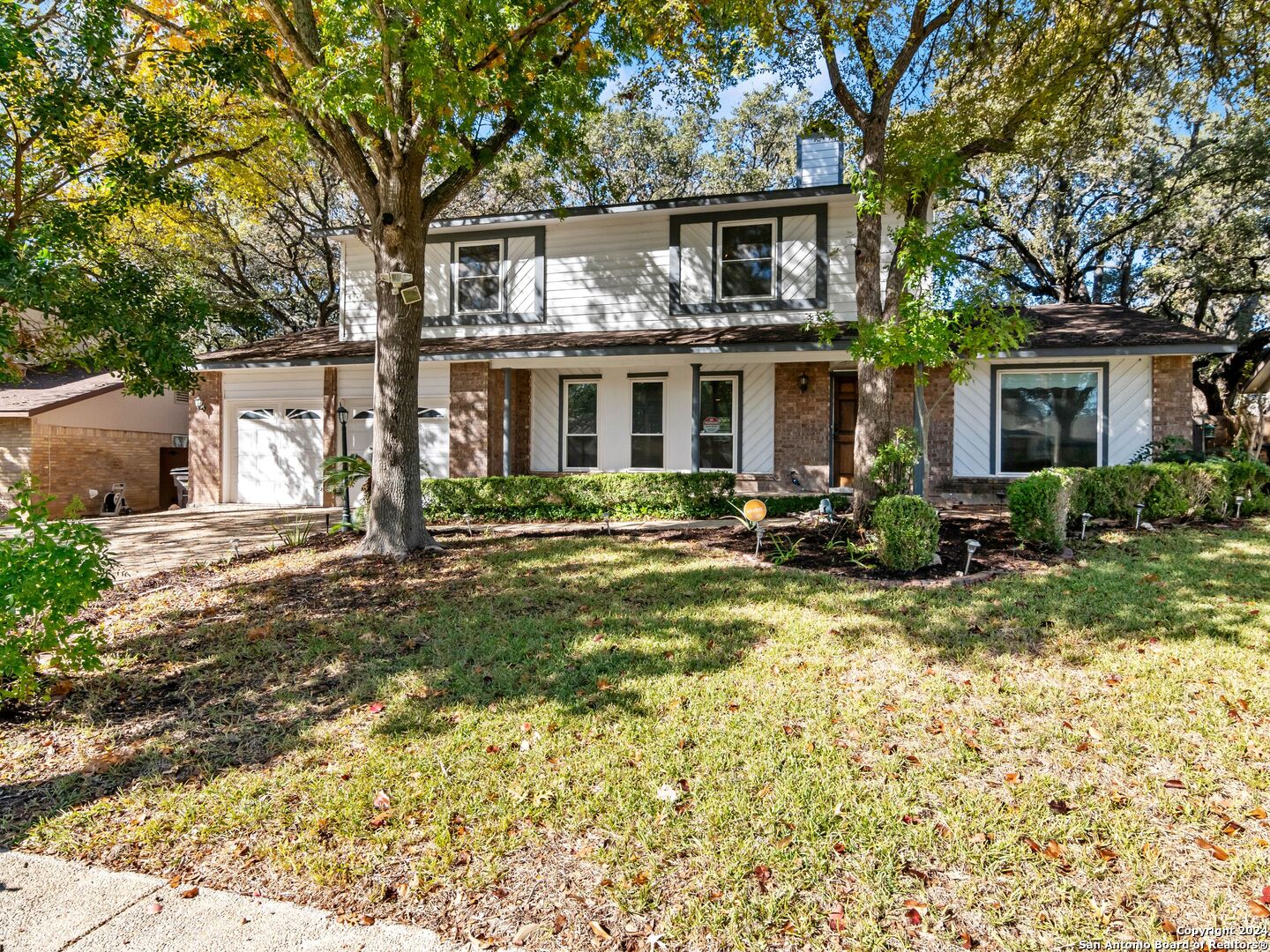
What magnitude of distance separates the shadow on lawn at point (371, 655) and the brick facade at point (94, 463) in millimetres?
12312

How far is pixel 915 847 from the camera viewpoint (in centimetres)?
288

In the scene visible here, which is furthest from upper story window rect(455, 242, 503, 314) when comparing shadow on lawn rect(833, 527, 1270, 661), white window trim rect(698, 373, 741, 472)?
shadow on lawn rect(833, 527, 1270, 661)

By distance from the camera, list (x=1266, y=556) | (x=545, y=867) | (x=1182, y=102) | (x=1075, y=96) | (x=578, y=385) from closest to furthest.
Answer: (x=545, y=867) → (x=1266, y=556) → (x=1075, y=96) → (x=578, y=385) → (x=1182, y=102)

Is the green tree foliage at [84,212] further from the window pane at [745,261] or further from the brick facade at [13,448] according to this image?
the brick facade at [13,448]

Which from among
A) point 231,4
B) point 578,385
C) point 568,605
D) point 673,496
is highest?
point 231,4

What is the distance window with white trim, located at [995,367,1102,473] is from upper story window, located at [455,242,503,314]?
10.2 m

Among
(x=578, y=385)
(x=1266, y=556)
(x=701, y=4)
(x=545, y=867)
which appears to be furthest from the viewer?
(x=578, y=385)

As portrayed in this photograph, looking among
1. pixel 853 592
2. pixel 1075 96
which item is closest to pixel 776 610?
pixel 853 592

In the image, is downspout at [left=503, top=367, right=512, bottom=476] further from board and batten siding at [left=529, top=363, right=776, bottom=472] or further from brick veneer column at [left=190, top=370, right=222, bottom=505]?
brick veneer column at [left=190, top=370, right=222, bottom=505]

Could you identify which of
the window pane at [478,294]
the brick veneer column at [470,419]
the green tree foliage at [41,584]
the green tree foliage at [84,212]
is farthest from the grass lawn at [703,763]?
the window pane at [478,294]

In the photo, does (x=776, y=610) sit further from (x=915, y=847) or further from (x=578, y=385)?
(x=578, y=385)

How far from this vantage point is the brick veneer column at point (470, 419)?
13711 millimetres

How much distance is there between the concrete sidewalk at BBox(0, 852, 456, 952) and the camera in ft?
8.12

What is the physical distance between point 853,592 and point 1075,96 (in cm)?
1008
